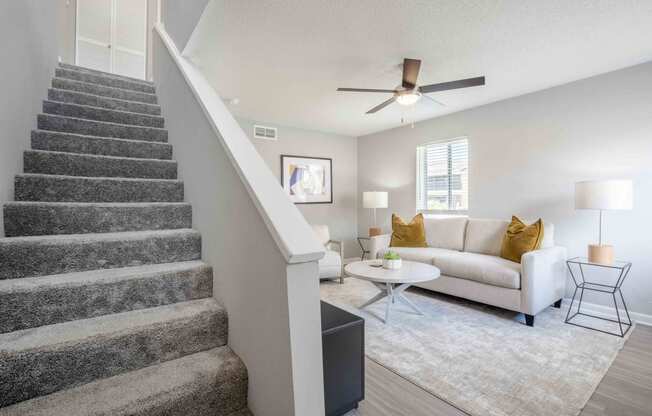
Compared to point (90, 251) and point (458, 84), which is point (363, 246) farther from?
point (90, 251)

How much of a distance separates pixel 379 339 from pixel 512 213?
2629 millimetres

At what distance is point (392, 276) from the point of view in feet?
9.47

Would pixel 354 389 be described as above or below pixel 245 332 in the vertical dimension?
below

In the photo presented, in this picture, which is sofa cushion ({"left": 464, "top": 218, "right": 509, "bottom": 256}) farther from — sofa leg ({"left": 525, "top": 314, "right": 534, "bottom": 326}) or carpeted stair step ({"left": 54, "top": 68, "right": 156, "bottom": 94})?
carpeted stair step ({"left": 54, "top": 68, "right": 156, "bottom": 94})

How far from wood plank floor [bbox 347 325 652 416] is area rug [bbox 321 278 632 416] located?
2.0 inches

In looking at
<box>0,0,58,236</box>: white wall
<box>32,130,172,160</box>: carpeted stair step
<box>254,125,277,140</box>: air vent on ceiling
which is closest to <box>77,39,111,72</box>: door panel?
<box>254,125,277,140</box>: air vent on ceiling

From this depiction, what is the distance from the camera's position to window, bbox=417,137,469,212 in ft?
14.9

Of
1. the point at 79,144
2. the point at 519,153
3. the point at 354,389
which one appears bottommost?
the point at 354,389

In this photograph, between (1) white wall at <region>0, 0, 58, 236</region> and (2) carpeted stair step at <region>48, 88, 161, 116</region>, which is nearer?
(1) white wall at <region>0, 0, 58, 236</region>

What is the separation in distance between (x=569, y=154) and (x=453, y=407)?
3179mm

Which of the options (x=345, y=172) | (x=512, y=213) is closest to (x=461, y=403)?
(x=512, y=213)

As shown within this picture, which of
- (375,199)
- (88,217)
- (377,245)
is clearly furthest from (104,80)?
(375,199)

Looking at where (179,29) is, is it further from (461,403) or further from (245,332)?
(461,403)

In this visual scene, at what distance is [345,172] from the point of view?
19.9 ft
